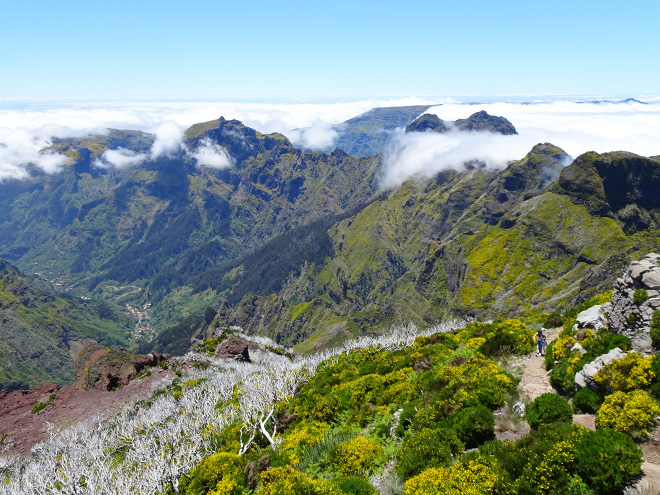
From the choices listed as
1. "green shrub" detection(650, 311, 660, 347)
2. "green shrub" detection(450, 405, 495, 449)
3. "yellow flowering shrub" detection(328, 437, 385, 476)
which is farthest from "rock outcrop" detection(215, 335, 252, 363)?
"green shrub" detection(650, 311, 660, 347)

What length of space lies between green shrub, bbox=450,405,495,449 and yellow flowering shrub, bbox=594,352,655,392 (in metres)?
5.93

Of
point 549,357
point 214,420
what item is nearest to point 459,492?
point 549,357

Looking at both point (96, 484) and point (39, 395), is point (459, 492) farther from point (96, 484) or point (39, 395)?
point (39, 395)

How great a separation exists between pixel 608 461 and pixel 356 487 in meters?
10.4

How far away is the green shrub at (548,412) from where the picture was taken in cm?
1786

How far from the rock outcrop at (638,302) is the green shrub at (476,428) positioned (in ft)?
33.4

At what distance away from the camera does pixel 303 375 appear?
52469 mm

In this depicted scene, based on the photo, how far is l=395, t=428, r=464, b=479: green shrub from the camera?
17.7 m

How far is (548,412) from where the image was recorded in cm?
1814

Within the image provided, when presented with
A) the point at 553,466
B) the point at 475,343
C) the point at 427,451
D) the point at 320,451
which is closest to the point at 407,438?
the point at 427,451

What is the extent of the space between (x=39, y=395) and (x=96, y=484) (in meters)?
65.5

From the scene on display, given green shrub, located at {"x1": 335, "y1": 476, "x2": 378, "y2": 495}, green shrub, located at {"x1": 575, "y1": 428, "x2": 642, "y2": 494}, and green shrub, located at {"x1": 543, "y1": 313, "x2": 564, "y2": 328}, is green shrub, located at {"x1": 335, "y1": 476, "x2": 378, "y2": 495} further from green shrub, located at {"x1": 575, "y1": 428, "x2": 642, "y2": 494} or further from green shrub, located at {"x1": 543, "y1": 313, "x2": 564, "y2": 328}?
green shrub, located at {"x1": 543, "y1": 313, "x2": 564, "y2": 328}

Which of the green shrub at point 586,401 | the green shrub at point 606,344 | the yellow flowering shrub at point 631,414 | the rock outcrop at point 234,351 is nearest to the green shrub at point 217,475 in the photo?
the green shrub at point 586,401

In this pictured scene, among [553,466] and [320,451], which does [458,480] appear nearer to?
[553,466]
